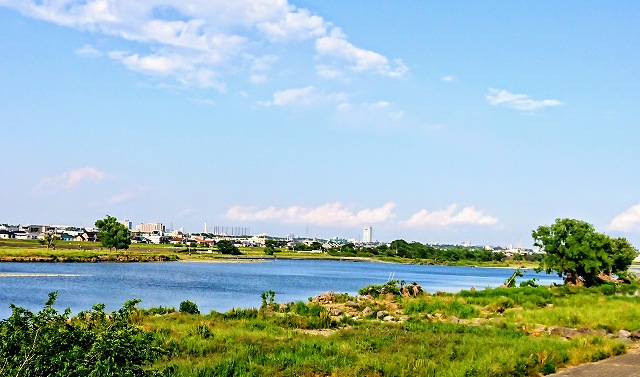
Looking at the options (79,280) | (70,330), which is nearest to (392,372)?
(70,330)

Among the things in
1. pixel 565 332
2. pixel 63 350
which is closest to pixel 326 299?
pixel 565 332

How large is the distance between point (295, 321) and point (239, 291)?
42.3m

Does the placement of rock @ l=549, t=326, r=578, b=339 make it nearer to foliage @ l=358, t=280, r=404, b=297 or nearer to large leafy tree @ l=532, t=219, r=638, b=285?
foliage @ l=358, t=280, r=404, b=297

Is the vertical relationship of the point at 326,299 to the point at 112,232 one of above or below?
below

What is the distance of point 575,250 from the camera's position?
212 feet

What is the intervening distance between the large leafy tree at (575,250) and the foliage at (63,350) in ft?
202

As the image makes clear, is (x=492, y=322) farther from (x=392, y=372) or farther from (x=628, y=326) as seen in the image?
(x=392, y=372)

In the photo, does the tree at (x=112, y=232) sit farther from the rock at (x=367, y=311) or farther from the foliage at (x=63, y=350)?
the foliage at (x=63, y=350)

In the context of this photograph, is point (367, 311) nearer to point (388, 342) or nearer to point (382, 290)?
point (382, 290)

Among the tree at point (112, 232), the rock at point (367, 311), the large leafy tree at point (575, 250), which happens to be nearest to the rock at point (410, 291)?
the rock at point (367, 311)

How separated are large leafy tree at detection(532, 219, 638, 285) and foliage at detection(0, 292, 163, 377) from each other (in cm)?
6156

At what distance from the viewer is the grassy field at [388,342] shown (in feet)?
61.5

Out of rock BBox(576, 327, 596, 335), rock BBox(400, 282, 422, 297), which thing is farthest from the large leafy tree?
rock BBox(576, 327, 596, 335)

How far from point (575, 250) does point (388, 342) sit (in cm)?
4761
